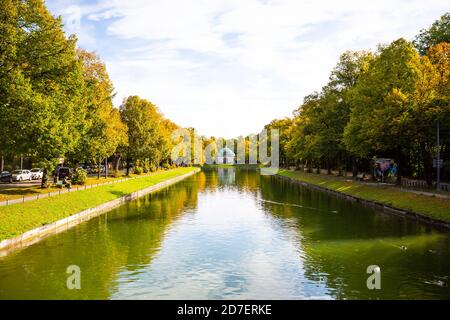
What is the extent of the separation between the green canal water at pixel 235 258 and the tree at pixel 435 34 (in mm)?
38353

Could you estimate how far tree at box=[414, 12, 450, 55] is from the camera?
218 ft

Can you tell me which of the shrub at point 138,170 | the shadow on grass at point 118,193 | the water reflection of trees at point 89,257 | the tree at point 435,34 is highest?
the tree at point 435,34

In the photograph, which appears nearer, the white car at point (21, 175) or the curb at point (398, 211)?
the curb at point (398, 211)

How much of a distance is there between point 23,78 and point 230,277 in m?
24.1

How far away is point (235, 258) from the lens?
2483cm

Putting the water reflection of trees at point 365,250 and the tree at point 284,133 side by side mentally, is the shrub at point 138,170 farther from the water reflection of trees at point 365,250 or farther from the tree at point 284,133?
the tree at point 284,133

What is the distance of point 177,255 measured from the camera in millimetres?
25453

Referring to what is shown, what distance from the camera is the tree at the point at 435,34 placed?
6650 centimetres

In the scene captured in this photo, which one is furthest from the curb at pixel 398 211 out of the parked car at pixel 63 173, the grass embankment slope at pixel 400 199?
the parked car at pixel 63 173

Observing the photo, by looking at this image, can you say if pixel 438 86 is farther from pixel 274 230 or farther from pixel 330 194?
pixel 274 230

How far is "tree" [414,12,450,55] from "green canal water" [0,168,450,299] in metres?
38.4

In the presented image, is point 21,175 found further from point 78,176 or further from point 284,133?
point 284,133
